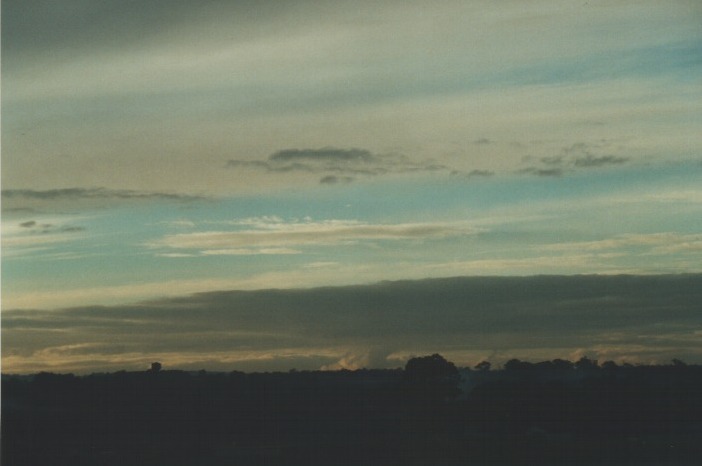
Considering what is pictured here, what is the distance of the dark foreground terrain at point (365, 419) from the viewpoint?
14.8m

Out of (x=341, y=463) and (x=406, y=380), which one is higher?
(x=406, y=380)

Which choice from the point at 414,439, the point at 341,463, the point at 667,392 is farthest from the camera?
the point at 667,392

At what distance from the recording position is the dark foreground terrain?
14.8 m

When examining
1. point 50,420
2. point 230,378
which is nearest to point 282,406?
point 230,378

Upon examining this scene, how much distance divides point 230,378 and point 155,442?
1.44m

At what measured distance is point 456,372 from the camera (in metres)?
17.0

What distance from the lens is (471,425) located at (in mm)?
16438

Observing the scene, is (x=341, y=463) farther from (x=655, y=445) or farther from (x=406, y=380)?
(x=655, y=445)

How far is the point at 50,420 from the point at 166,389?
172cm

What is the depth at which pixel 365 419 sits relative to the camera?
15.8 metres

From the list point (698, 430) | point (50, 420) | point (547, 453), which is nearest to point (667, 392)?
point (698, 430)

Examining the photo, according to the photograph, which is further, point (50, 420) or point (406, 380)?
point (406, 380)

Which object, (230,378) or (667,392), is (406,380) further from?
(667,392)

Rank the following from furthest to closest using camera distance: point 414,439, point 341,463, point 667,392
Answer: point 667,392 < point 414,439 < point 341,463
